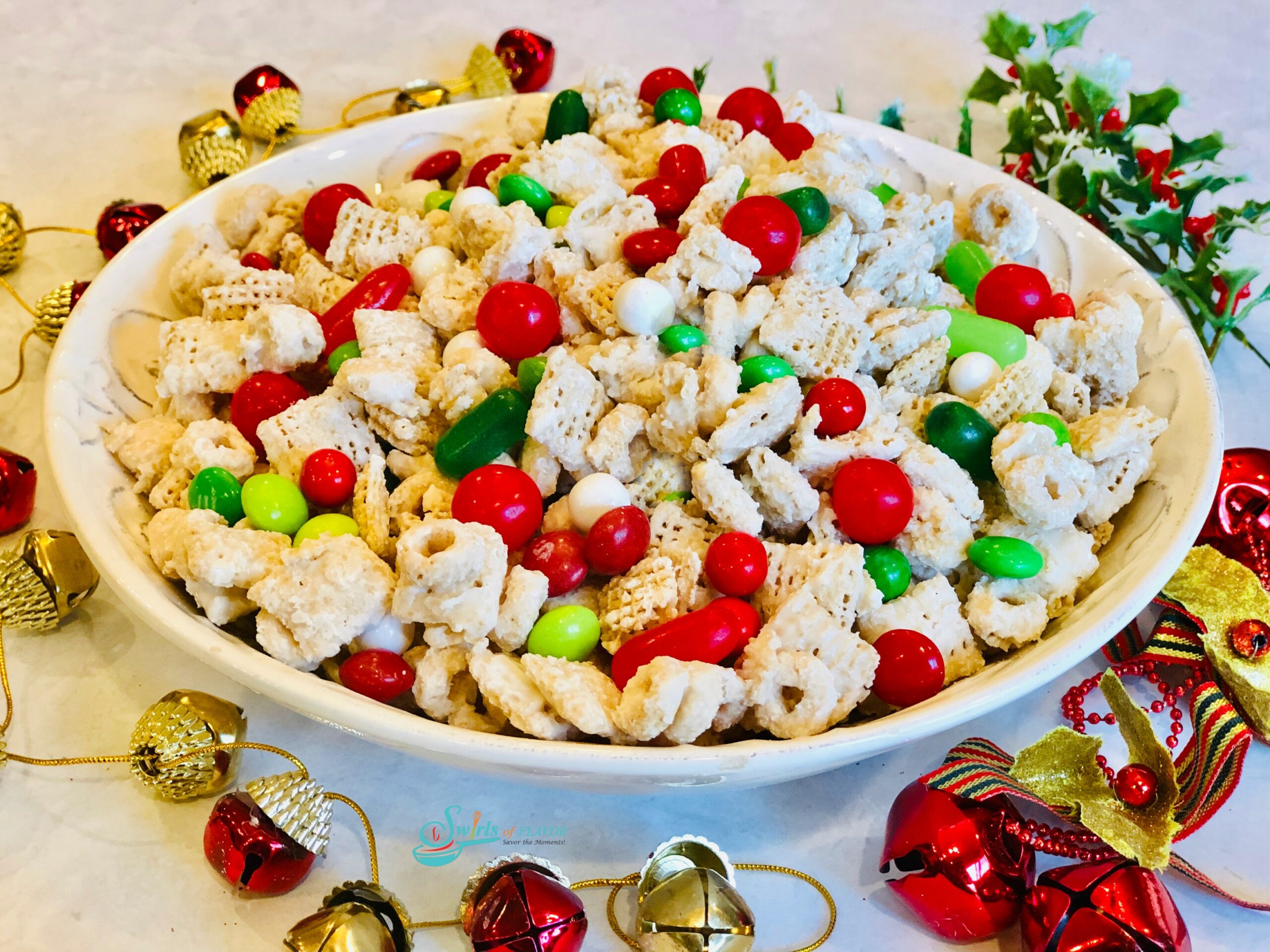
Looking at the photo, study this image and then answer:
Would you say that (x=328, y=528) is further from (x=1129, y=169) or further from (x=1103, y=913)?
(x=1129, y=169)

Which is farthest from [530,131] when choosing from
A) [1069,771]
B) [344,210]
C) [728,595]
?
[1069,771]

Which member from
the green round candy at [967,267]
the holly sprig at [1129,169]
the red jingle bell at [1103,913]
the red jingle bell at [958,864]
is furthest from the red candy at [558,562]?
the holly sprig at [1129,169]

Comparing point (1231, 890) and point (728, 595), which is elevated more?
point (728, 595)

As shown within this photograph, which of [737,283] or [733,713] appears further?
[737,283]

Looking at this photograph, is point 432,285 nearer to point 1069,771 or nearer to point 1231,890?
point 1069,771

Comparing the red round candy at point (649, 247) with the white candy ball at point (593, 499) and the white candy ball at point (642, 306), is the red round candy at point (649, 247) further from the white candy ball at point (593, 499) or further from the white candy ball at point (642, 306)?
the white candy ball at point (593, 499)

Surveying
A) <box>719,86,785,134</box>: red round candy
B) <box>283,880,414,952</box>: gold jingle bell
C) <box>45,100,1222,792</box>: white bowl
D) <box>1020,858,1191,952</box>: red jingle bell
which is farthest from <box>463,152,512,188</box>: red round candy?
<box>1020,858,1191,952</box>: red jingle bell

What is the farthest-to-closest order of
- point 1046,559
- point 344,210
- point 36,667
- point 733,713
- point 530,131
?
point 530,131 → point 344,210 → point 36,667 → point 1046,559 → point 733,713
